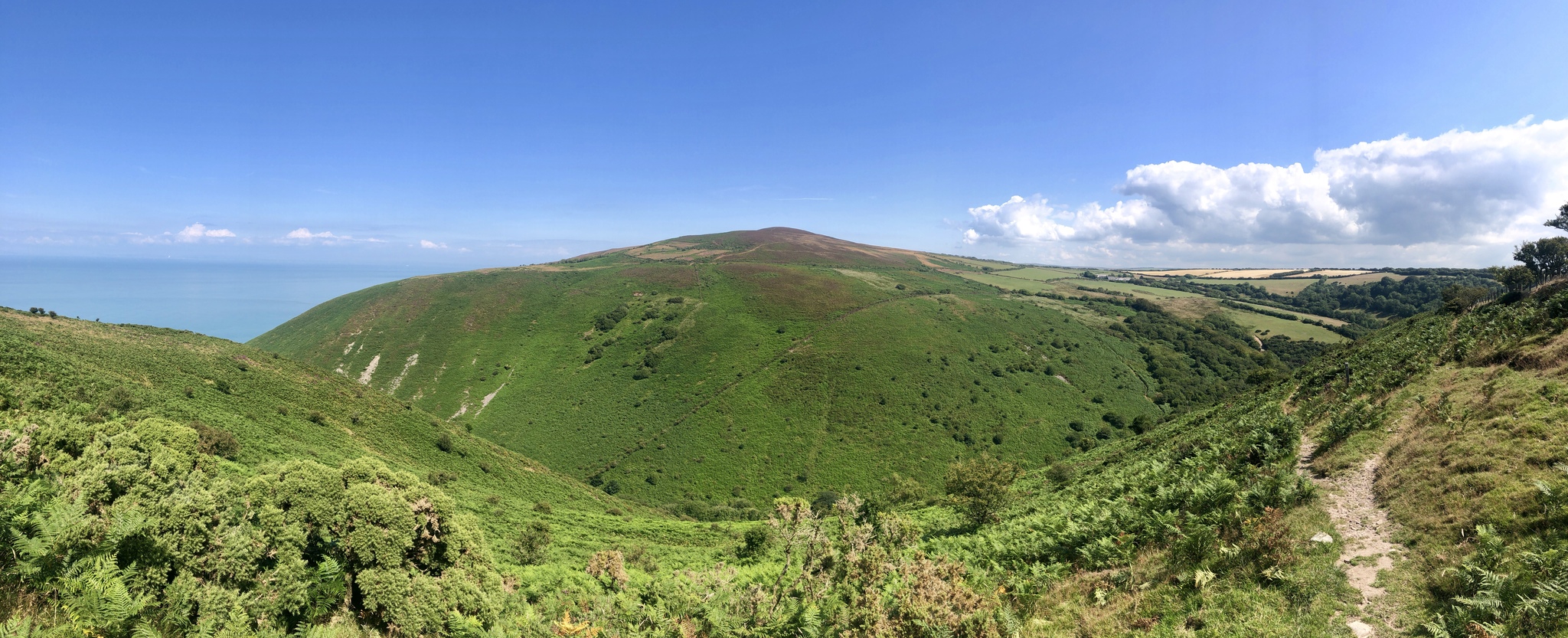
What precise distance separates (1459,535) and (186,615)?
2234 cm

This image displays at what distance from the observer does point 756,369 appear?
77688mm

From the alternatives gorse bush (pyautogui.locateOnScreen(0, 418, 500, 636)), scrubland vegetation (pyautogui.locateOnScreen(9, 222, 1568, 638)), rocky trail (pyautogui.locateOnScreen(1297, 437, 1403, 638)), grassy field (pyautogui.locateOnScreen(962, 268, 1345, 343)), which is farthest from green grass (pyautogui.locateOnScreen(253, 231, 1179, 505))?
gorse bush (pyautogui.locateOnScreen(0, 418, 500, 636))

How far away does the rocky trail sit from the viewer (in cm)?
837

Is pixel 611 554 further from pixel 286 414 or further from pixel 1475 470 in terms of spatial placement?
pixel 286 414

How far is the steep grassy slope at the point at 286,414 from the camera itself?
25.0 metres

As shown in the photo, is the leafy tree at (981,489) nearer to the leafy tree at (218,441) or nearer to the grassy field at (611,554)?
the grassy field at (611,554)

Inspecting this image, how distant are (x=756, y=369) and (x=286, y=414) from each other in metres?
53.5

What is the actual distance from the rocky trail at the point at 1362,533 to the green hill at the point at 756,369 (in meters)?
42.4

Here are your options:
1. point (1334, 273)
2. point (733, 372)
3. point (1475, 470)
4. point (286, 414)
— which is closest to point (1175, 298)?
point (1334, 273)

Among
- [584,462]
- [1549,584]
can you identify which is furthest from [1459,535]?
[584,462]

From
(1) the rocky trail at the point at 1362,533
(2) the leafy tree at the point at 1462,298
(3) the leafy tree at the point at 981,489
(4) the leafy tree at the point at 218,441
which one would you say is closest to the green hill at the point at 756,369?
(2) the leafy tree at the point at 1462,298

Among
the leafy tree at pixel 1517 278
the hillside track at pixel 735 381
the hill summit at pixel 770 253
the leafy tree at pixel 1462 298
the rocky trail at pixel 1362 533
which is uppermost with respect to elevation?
the hill summit at pixel 770 253

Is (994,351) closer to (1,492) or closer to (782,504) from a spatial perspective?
(782,504)

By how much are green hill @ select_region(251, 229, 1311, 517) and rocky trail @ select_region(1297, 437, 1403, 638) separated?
139ft
